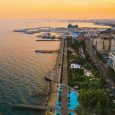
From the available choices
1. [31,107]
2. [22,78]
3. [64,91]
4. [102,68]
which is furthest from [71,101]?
[102,68]

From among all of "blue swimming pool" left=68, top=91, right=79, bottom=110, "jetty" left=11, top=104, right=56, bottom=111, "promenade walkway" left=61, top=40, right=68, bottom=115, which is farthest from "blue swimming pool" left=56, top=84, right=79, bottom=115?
"jetty" left=11, top=104, right=56, bottom=111

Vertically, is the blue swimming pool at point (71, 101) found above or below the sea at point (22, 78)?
above

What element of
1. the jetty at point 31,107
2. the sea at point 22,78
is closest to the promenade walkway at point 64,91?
the jetty at point 31,107

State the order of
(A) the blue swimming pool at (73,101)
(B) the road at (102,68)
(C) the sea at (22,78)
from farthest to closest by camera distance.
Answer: (B) the road at (102,68) → (C) the sea at (22,78) → (A) the blue swimming pool at (73,101)

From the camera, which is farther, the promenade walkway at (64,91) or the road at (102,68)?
the road at (102,68)

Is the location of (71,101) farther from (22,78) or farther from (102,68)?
(102,68)

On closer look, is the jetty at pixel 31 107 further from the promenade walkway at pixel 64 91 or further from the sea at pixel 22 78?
the promenade walkway at pixel 64 91

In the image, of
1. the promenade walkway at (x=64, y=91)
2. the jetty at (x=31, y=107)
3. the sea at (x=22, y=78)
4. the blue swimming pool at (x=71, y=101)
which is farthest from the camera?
the sea at (x=22, y=78)

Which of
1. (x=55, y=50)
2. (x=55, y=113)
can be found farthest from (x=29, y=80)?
(x=55, y=50)

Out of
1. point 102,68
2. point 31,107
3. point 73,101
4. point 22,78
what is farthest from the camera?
point 102,68

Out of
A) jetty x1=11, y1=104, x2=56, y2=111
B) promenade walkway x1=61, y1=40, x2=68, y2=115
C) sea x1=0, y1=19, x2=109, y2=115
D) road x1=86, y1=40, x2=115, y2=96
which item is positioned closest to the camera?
promenade walkway x1=61, y1=40, x2=68, y2=115

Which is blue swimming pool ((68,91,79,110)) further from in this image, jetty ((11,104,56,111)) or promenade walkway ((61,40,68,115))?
jetty ((11,104,56,111))

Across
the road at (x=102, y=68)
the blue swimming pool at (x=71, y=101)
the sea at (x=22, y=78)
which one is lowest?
the sea at (x=22, y=78)
